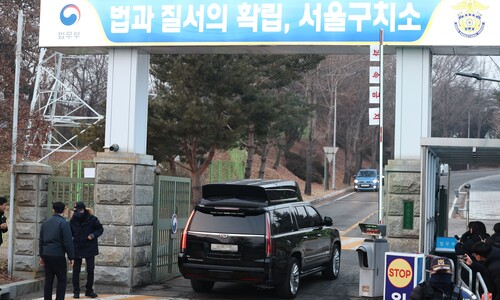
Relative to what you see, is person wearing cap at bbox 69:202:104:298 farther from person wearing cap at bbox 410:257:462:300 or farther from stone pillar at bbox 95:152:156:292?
person wearing cap at bbox 410:257:462:300

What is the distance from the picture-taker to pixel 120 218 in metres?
14.5

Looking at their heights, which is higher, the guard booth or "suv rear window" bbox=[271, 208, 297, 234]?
"suv rear window" bbox=[271, 208, 297, 234]

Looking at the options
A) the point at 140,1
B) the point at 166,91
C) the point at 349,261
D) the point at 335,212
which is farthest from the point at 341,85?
the point at 140,1

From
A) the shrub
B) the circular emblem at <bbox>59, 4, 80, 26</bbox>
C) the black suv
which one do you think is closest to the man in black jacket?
the black suv

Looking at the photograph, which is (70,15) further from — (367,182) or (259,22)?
(367,182)

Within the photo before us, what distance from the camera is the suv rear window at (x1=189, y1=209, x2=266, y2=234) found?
13273 millimetres

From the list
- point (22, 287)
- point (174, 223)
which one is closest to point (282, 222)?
point (174, 223)

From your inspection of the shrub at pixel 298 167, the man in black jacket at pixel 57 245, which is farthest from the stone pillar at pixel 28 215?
the shrub at pixel 298 167

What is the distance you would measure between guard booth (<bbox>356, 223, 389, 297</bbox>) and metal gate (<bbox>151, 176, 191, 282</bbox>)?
14.6 feet

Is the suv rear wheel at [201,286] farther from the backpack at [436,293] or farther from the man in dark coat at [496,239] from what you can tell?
the backpack at [436,293]

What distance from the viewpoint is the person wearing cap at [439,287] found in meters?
8.06

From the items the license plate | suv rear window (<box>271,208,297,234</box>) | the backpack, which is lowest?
the license plate

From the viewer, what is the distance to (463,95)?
85.7 m

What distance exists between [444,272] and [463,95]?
3186 inches
